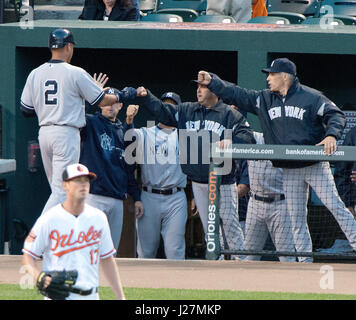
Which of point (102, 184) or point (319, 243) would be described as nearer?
point (102, 184)

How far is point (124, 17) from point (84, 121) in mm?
3055

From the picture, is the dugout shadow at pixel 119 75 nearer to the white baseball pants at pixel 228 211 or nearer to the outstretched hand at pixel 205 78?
the white baseball pants at pixel 228 211

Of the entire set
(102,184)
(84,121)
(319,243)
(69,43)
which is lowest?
(319,243)

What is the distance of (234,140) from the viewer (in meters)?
7.93

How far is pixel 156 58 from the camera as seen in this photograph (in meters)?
10.3

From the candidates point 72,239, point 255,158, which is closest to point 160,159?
point 255,158

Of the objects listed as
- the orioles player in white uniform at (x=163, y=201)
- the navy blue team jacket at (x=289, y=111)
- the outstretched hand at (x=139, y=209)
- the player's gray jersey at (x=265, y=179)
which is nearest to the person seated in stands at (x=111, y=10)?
the orioles player in white uniform at (x=163, y=201)

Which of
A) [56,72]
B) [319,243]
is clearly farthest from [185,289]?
[319,243]

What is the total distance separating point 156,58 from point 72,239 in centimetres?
586

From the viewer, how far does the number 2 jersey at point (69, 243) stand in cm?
469

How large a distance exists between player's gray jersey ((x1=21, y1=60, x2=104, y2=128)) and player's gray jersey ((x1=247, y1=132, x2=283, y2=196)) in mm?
1623

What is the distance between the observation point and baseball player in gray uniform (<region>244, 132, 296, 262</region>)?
797cm
